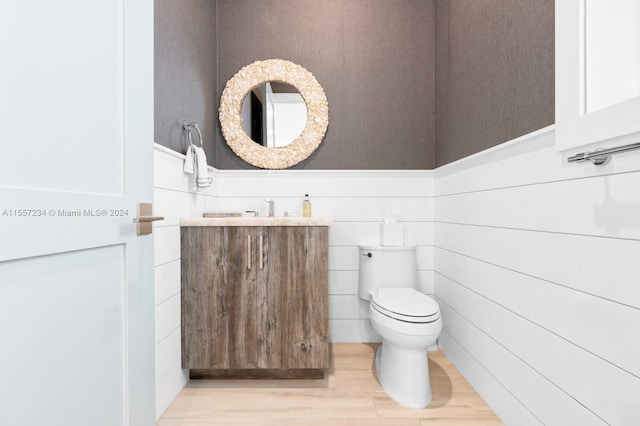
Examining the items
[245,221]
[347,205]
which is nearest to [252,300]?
[245,221]

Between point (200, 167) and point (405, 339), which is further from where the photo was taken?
point (200, 167)

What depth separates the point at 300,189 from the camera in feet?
7.89

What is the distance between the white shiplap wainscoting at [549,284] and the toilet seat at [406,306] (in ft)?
0.89

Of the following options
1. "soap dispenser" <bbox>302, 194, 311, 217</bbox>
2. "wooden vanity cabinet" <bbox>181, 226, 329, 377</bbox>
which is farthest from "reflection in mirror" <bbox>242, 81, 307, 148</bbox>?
"wooden vanity cabinet" <bbox>181, 226, 329, 377</bbox>

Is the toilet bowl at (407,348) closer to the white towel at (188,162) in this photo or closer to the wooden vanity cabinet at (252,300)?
the wooden vanity cabinet at (252,300)

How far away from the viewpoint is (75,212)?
692 mm

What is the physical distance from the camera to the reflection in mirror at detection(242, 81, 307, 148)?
93.7 inches

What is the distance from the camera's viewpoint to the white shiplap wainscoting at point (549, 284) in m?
0.89

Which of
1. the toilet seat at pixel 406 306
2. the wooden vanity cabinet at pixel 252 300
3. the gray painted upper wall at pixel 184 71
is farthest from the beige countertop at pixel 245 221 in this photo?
the toilet seat at pixel 406 306

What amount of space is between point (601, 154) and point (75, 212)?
1260mm

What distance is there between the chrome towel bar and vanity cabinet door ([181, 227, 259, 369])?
1.38 metres

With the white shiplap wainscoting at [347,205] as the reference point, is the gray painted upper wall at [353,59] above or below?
above

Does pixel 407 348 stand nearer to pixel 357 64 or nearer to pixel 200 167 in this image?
pixel 200 167

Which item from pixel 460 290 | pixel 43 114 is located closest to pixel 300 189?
pixel 460 290
